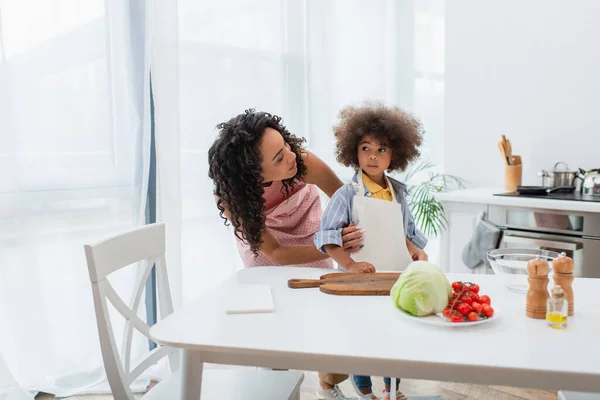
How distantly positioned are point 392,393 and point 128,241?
95 centimetres

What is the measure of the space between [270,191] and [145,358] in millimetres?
728

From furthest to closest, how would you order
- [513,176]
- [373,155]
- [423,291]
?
1. [513,176]
2. [373,155]
3. [423,291]

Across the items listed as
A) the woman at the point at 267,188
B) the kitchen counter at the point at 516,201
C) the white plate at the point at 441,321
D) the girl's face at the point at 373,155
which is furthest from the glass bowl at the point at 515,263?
the kitchen counter at the point at 516,201

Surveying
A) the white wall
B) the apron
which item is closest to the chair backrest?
the apron

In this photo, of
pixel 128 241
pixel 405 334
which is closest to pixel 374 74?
pixel 128 241

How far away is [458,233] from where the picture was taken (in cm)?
301

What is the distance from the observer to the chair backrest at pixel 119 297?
1.36 meters

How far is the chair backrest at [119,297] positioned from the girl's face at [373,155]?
0.68 m

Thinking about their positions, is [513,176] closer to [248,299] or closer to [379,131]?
[379,131]

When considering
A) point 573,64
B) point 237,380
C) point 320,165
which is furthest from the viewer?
point 573,64

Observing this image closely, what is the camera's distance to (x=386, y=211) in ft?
5.54

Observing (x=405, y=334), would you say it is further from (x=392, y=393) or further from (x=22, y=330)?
(x=22, y=330)

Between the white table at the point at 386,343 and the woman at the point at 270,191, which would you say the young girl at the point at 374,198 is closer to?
the woman at the point at 270,191

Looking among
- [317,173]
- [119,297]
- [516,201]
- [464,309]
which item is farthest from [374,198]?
[516,201]
